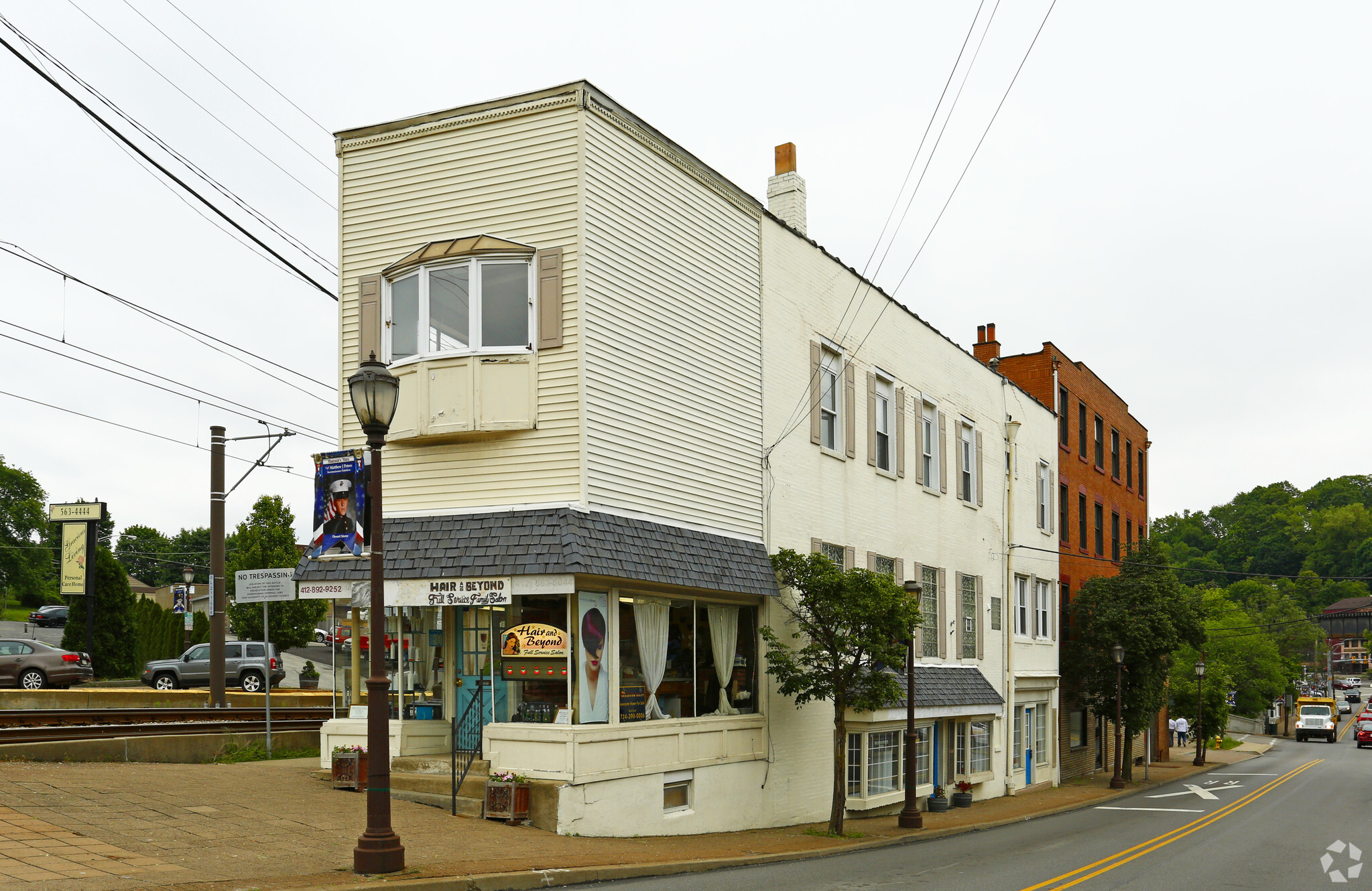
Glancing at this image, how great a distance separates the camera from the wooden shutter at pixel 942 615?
26.0 m

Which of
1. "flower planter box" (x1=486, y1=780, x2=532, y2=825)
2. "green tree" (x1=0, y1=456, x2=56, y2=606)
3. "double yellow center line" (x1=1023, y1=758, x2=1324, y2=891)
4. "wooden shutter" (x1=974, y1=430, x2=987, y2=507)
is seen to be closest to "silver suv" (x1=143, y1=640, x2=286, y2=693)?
"wooden shutter" (x1=974, y1=430, x2=987, y2=507)

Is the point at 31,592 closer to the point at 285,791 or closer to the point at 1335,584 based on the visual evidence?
the point at 285,791

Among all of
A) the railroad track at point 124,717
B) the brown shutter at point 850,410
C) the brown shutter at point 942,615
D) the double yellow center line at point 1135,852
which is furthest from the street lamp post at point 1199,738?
the railroad track at point 124,717

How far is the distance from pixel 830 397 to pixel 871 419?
1907 mm

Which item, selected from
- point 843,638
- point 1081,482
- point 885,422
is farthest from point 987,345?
point 843,638

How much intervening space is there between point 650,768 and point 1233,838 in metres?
11.0

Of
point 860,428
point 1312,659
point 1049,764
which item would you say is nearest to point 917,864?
point 860,428

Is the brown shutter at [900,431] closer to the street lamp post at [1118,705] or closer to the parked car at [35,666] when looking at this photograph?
the street lamp post at [1118,705]

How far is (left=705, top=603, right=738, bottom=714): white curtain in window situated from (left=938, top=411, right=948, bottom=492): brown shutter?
1009 centimetres

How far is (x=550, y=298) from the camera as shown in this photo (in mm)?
15438

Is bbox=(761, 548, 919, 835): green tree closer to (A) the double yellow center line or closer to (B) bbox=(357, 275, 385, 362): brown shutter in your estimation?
(A) the double yellow center line

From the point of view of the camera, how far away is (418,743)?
15.8 m

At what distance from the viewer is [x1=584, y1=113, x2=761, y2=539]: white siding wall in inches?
616

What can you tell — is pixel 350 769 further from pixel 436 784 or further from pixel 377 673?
pixel 377 673
